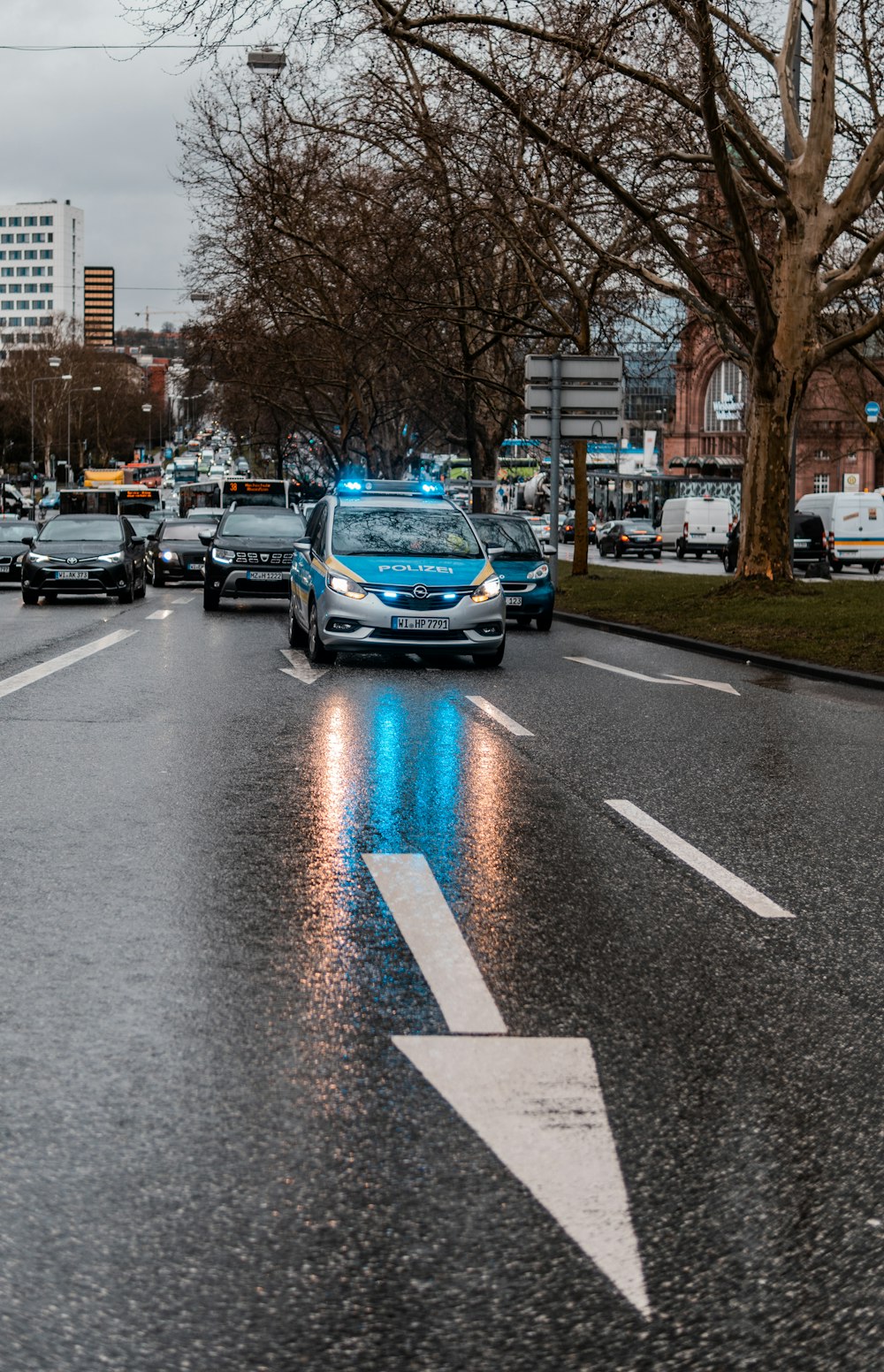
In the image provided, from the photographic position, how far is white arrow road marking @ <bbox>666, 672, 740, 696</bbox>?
627 inches

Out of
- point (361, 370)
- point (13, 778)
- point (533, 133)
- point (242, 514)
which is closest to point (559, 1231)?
point (13, 778)

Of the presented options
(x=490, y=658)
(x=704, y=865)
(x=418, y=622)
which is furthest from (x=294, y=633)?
(x=704, y=865)

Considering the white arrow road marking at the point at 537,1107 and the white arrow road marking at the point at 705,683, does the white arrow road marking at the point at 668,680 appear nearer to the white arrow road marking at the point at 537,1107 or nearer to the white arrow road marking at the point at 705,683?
the white arrow road marking at the point at 705,683

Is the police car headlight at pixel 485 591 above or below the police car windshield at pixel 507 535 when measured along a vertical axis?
below

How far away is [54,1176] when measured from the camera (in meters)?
3.69

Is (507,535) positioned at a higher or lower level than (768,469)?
lower

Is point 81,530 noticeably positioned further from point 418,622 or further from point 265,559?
point 418,622

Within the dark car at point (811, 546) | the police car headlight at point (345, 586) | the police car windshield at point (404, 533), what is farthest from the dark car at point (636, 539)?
the police car headlight at point (345, 586)

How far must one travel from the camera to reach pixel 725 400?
12838 cm

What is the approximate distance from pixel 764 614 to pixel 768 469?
3295mm

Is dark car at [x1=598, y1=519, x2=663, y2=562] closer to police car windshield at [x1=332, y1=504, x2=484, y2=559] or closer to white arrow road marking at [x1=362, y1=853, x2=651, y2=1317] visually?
police car windshield at [x1=332, y1=504, x2=484, y2=559]

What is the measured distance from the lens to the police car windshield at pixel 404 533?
720 inches

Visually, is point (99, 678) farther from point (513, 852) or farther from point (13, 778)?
point (513, 852)

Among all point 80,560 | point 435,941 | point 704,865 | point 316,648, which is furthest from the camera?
point 80,560
